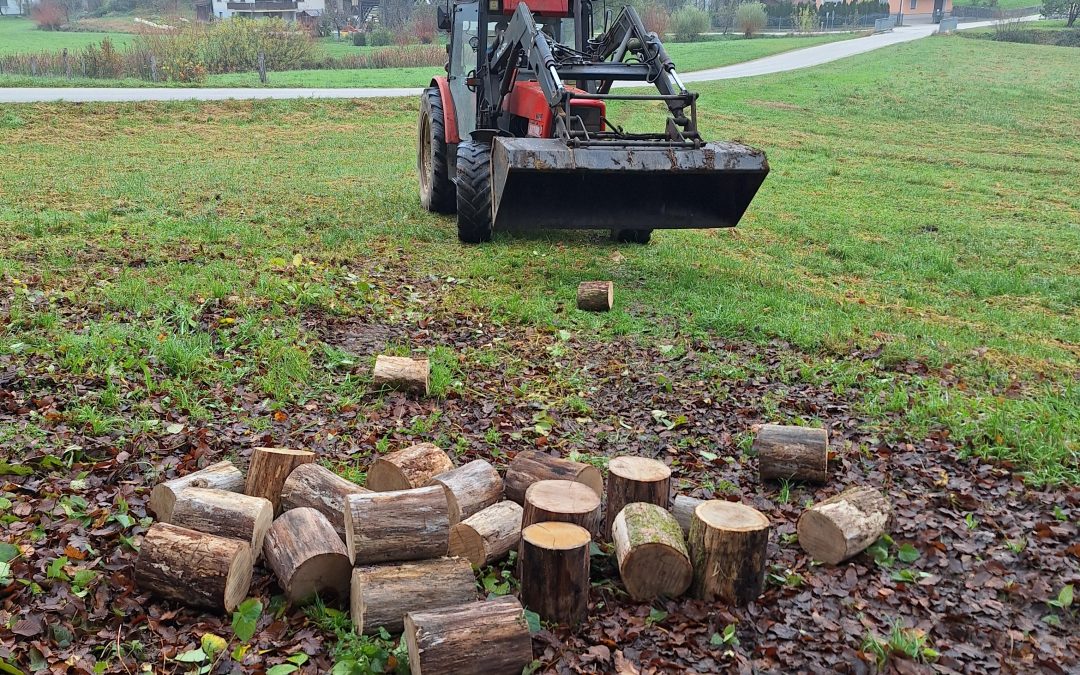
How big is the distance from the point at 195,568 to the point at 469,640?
1121 mm

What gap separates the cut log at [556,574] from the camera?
3.32m

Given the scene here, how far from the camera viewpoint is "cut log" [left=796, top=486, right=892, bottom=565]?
12.2 ft

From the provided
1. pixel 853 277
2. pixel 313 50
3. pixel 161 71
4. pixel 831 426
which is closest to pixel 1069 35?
pixel 313 50

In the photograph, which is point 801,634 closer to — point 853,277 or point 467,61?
point 853,277

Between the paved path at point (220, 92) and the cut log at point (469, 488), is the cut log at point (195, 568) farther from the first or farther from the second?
the paved path at point (220, 92)

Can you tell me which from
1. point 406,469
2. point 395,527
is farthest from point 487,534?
point 406,469

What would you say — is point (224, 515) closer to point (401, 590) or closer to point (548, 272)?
point (401, 590)

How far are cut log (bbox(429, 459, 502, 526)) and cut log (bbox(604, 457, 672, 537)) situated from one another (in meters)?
0.55

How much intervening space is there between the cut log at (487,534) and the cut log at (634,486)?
1.38 feet

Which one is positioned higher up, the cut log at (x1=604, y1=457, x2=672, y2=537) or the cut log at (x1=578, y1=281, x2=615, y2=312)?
the cut log at (x1=578, y1=281, x2=615, y2=312)

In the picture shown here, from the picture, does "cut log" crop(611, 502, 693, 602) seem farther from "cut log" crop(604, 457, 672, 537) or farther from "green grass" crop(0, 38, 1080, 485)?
"green grass" crop(0, 38, 1080, 485)

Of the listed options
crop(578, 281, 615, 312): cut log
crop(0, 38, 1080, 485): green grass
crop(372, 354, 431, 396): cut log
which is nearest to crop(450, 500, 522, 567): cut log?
crop(372, 354, 431, 396): cut log

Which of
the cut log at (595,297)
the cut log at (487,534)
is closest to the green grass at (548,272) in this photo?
the cut log at (595,297)

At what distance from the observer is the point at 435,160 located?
10.0 metres
